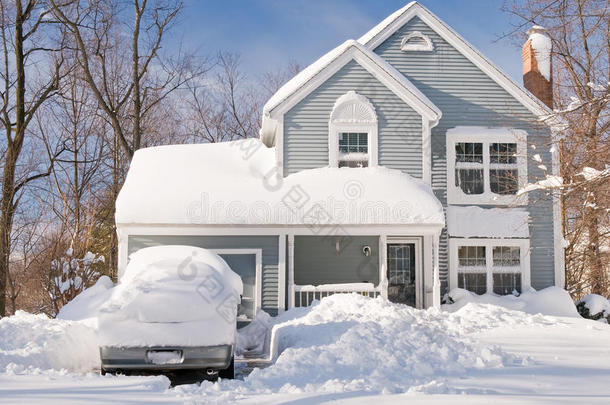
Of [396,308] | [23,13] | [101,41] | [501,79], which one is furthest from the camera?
[101,41]

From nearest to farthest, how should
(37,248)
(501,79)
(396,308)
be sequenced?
(396,308) < (501,79) < (37,248)

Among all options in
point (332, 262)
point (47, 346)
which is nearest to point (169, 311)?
point (47, 346)

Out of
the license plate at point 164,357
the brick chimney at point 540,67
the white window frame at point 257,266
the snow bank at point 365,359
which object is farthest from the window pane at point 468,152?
the license plate at point 164,357

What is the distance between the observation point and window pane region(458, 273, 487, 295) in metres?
15.8

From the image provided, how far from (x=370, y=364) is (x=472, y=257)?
9.19m

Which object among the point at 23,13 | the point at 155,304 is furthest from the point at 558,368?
the point at 23,13

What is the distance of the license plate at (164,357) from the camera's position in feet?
24.1

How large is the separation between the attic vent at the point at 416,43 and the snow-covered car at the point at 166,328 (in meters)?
11.2

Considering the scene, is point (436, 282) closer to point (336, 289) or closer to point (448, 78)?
point (336, 289)

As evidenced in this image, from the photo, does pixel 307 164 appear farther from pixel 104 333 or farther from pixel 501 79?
pixel 104 333

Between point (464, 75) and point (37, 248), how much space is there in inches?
674

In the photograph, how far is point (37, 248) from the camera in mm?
22797

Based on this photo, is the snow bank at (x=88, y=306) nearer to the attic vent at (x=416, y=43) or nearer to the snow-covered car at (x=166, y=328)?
the snow-covered car at (x=166, y=328)

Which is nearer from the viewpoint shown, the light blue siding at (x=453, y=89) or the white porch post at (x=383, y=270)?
the white porch post at (x=383, y=270)
